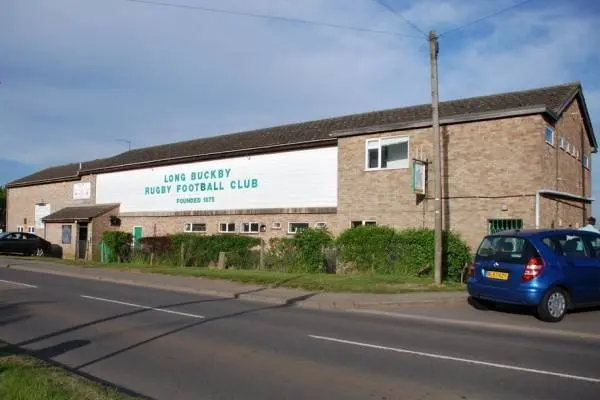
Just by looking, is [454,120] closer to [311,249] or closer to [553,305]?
[311,249]

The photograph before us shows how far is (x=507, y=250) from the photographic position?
11.5 meters

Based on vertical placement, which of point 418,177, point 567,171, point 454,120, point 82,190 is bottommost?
point 418,177

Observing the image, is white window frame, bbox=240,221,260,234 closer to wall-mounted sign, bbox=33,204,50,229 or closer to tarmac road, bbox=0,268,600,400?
tarmac road, bbox=0,268,600,400

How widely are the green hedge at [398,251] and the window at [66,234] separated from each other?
907 inches

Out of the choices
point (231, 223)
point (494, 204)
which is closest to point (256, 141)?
point (231, 223)

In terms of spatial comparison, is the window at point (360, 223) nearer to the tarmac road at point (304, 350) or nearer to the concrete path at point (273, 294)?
the concrete path at point (273, 294)

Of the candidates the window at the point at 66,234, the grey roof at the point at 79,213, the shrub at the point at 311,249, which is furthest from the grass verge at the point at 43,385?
the window at the point at 66,234

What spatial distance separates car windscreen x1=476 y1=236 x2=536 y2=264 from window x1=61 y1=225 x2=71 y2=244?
1224 inches

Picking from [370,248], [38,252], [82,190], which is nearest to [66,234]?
[38,252]

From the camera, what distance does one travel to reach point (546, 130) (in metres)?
19.1

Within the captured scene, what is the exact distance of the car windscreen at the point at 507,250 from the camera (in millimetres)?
11125

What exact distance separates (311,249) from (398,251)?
11.5 ft

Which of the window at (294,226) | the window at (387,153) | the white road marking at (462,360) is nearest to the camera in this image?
the white road marking at (462,360)

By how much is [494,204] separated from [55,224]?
1191 inches
